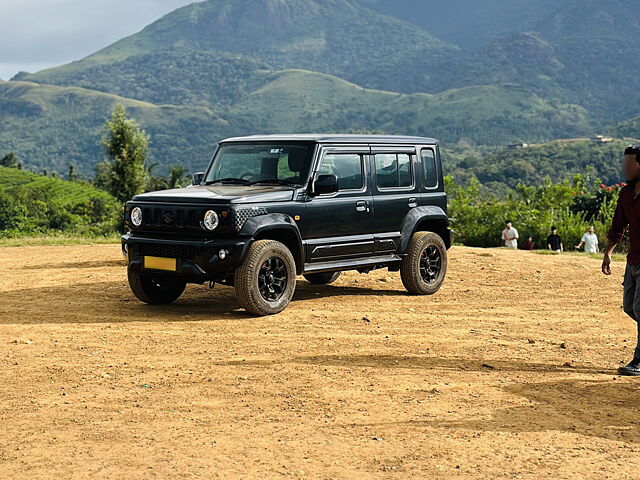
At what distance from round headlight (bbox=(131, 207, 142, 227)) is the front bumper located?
26 cm

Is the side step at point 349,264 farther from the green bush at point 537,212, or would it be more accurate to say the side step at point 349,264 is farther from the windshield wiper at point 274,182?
the green bush at point 537,212

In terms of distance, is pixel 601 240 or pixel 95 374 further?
pixel 601 240

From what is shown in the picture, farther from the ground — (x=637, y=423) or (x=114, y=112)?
(x=114, y=112)

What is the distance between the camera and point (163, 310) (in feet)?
35.2

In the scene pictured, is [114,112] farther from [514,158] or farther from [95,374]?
[514,158]

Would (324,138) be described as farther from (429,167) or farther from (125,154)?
(125,154)

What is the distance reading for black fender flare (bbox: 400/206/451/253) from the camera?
11805 millimetres

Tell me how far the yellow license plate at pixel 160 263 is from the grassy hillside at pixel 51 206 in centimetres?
3592

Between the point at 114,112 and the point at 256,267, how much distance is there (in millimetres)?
39354

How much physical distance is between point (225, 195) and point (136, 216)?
3.94 ft

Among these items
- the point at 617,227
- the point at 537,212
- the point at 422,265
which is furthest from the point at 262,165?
the point at 537,212

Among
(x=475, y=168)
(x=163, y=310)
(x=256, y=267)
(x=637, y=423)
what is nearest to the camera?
(x=637, y=423)

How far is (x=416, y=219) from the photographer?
11.9 meters

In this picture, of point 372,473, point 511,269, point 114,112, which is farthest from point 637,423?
point 114,112
